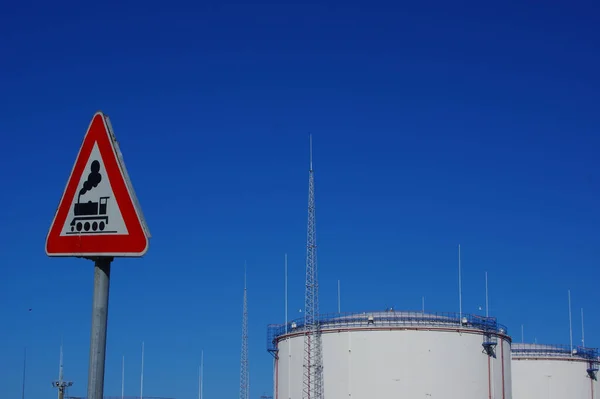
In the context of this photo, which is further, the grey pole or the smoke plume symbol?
the smoke plume symbol

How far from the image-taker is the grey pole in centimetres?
720

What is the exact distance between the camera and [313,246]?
77.9 meters

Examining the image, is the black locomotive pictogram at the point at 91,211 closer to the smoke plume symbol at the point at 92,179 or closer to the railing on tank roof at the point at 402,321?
the smoke plume symbol at the point at 92,179

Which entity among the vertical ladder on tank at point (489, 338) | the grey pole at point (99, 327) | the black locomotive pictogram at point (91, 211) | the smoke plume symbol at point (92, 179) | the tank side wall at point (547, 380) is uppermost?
the vertical ladder on tank at point (489, 338)

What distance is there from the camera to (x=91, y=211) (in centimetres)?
740

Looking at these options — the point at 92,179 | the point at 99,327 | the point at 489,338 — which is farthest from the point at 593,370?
the point at 92,179

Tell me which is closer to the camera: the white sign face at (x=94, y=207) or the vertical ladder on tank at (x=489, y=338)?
the white sign face at (x=94, y=207)

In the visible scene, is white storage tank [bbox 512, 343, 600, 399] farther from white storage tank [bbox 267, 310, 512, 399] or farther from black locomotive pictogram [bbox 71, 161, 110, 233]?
black locomotive pictogram [bbox 71, 161, 110, 233]

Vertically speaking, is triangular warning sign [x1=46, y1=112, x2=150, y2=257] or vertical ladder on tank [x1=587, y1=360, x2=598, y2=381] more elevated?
vertical ladder on tank [x1=587, y1=360, x2=598, y2=381]

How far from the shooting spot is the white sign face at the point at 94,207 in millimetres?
7359

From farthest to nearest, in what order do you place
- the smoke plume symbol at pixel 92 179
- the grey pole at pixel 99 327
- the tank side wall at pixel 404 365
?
1. the tank side wall at pixel 404 365
2. the smoke plume symbol at pixel 92 179
3. the grey pole at pixel 99 327

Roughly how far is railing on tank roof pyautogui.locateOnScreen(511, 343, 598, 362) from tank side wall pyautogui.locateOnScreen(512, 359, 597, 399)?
2.80 feet

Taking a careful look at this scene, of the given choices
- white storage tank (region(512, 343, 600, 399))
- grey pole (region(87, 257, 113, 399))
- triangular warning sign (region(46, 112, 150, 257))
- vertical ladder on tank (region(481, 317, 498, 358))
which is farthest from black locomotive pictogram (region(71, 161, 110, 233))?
white storage tank (region(512, 343, 600, 399))

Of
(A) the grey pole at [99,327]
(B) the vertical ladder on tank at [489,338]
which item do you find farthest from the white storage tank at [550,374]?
(A) the grey pole at [99,327]
